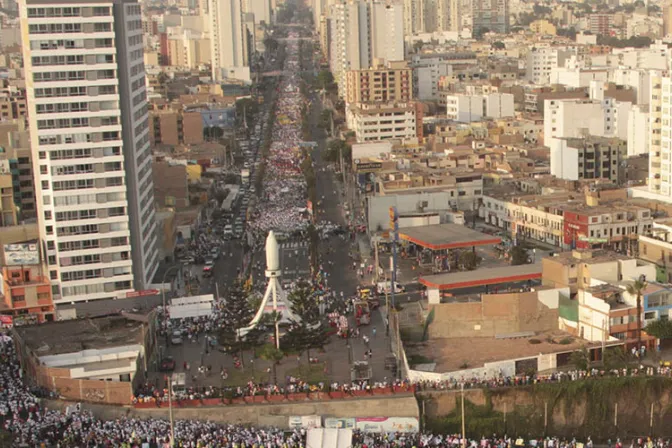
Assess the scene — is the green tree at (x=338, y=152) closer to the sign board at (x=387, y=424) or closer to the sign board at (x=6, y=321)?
the sign board at (x=6, y=321)

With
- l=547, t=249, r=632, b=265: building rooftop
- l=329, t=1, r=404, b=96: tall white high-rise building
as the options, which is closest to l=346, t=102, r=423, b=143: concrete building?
l=329, t=1, r=404, b=96: tall white high-rise building

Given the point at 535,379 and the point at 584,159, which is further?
the point at 584,159

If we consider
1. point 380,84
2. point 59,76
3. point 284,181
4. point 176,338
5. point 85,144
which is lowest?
point 176,338

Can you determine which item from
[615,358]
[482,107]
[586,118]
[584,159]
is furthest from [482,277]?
[482,107]

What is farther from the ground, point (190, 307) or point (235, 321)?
point (235, 321)

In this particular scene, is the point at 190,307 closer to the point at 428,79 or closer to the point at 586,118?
the point at 586,118

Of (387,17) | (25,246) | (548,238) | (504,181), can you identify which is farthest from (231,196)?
(387,17)

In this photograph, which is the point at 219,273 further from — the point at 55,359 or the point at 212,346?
the point at 55,359

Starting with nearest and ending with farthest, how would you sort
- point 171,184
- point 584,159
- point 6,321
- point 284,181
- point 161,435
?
point 161,435 < point 6,321 < point 171,184 < point 584,159 < point 284,181

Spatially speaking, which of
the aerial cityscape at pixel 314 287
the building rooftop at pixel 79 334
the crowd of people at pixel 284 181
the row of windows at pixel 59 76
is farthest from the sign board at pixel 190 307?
the crowd of people at pixel 284 181
